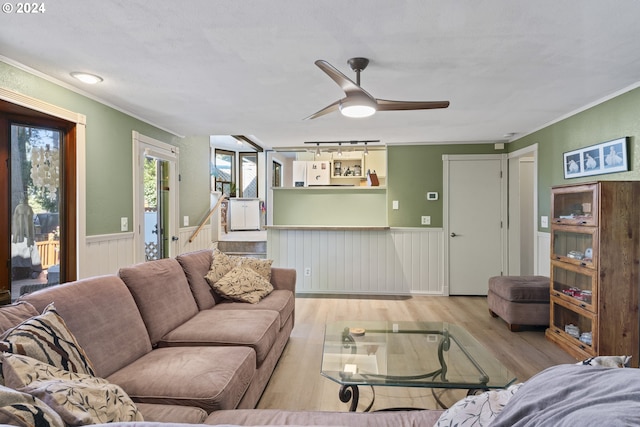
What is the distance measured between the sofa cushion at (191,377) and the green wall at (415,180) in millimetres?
3979

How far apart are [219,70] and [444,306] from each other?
3949 millimetres

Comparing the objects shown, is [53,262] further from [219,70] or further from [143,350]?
[219,70]

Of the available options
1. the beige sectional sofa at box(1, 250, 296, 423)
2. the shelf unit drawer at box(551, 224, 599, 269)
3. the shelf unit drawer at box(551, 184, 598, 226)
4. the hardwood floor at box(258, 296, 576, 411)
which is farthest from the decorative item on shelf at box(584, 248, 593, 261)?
the beige sectional sofa at box(1, 250, 296, 423)

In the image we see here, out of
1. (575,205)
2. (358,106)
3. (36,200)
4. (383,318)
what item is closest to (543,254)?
(575,205)

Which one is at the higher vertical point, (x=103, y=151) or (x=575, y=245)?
(x=103, y=151)

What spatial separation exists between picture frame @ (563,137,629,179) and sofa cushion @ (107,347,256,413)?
337cm

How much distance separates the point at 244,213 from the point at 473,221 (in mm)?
6494

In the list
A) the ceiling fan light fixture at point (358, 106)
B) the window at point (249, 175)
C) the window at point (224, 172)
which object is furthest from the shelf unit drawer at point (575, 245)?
the window at point (249, 175)

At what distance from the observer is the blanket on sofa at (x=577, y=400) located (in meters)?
0.65

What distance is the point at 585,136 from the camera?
3611mm

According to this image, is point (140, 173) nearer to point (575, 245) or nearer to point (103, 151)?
point (103, 151)

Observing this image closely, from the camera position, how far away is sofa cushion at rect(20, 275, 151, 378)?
66.2 inches

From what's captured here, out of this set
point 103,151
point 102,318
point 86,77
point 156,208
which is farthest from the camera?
point 156,208

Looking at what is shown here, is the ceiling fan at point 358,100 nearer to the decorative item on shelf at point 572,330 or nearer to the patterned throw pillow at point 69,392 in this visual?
the patterned throw pillow at point 69,392
